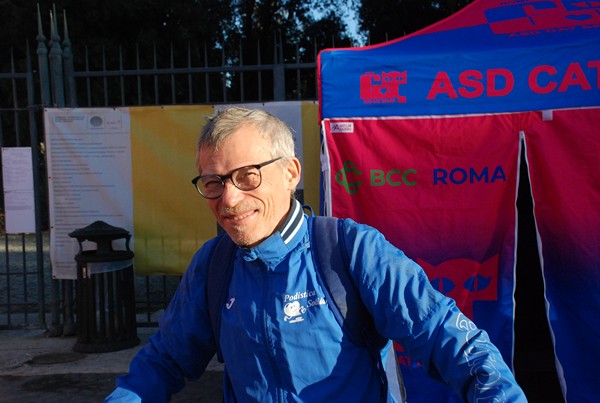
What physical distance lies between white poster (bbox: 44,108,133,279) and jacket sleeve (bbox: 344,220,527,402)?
179 inches

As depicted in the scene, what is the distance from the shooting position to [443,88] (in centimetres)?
416

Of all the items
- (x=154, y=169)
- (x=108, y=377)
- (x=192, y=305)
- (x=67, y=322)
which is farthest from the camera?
(x=67, y=322)

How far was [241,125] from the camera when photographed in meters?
1.64

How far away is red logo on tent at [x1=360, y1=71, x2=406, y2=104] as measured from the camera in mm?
4195

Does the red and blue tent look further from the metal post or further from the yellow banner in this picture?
the yellow banner

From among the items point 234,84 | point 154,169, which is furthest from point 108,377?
point 234,84

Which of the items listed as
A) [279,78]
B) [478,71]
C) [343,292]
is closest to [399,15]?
[279,78]

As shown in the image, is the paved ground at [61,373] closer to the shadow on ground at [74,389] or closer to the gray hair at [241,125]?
the shadow on ground at [74,389]

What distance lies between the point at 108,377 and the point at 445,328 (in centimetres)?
430

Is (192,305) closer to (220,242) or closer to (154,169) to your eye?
(220,242)

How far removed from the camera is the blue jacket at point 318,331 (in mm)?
1478

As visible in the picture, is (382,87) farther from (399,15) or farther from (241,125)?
(399,15)

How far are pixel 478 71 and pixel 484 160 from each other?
58cm

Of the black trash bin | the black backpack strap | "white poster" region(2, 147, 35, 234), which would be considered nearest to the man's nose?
the black backpack strap
